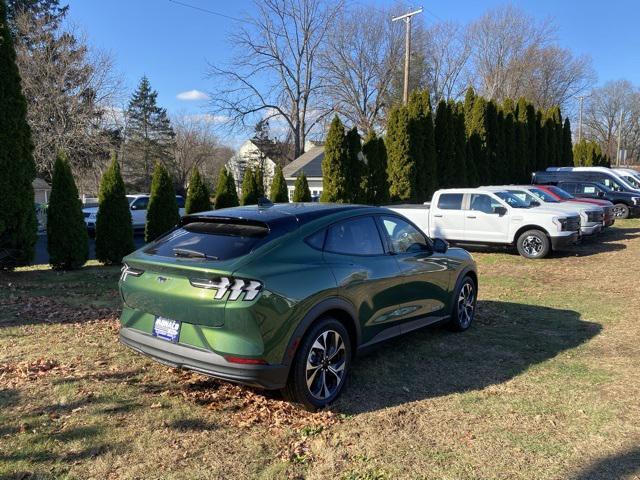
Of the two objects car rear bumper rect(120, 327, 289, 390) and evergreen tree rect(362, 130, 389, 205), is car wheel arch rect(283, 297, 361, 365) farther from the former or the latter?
evergreen tree rect(362, 130, 389, 205)

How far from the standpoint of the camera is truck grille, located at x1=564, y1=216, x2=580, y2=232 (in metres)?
12.9

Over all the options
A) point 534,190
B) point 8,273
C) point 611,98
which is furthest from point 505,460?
point 611,98

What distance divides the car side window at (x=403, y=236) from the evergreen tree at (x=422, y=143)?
50.3 feet

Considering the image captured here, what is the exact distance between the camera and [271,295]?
3754 mm

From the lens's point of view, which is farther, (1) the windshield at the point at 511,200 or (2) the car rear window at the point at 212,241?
(1) the windshield at the point at 511,200

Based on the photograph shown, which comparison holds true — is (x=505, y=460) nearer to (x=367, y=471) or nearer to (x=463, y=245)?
(x=367, y=471)

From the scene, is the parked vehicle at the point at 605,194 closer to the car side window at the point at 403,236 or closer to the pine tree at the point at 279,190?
the pine tree at the point at 279,190

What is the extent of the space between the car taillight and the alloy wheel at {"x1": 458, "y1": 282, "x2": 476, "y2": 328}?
3.41 meters

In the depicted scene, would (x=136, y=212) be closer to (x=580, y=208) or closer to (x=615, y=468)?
(x=580, y=208)

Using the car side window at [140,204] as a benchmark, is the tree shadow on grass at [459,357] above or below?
below

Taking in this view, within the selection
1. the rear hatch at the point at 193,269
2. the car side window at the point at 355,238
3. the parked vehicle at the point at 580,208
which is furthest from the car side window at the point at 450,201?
the rear hatch at the point at 193,269

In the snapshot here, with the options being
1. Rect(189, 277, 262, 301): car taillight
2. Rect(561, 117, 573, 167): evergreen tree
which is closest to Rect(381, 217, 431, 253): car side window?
Rect(189, 277, 262, 301): car taillight

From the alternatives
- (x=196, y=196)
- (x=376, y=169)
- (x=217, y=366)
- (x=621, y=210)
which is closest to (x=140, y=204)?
(x=196, y=196)

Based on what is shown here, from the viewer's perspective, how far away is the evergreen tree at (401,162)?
67.4ft
